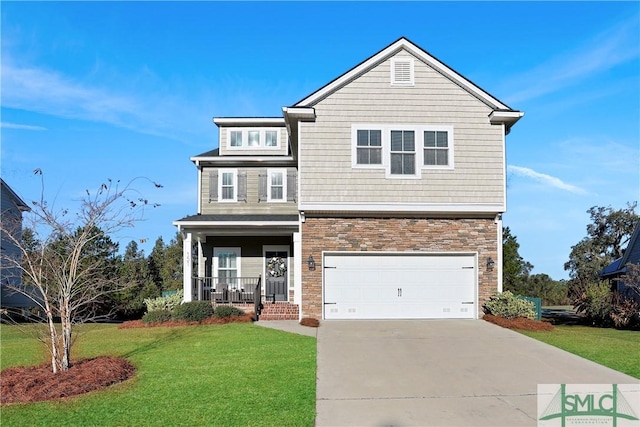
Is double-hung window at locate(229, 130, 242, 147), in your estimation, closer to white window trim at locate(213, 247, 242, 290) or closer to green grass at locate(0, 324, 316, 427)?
white window trim at locate(213, 247, 242, 290)

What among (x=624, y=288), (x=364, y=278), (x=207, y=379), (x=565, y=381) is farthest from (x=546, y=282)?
(x=207, y=379)

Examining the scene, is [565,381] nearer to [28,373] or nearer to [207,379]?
[207,379]

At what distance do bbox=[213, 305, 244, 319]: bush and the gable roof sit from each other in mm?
6810

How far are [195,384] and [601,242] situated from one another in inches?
1680

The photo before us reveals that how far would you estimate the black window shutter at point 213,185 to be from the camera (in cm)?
2130

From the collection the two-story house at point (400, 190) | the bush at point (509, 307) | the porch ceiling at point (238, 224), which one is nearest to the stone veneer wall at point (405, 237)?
the two-story house at point (400, 190)

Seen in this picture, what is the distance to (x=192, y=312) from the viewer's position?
16500 millimetres

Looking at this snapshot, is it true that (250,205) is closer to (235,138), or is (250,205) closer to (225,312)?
(235,138)

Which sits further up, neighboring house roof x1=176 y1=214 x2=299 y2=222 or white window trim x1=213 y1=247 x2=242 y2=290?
neighboring house roof x1=176 y1=214 x2=299 y2=222

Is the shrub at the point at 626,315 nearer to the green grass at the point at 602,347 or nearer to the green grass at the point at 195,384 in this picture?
the green grass at the point at 602,347

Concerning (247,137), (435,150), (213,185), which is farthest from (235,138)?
(435,150)

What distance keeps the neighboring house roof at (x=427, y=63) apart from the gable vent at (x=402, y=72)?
30cm

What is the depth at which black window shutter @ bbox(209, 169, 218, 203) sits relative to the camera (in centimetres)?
2130

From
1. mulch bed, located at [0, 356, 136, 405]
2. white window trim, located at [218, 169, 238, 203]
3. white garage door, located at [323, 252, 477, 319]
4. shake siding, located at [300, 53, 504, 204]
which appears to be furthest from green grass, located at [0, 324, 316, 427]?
white window trim, located at [218, 169, 238, 203]
